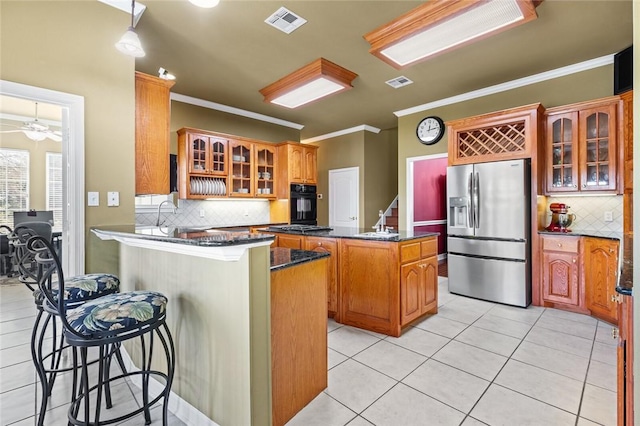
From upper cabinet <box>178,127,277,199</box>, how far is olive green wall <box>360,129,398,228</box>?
223 centimetres

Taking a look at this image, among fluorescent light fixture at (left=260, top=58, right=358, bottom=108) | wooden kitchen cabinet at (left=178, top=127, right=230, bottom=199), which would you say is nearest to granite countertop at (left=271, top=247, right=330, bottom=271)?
fluorescent light fixture at (left=260, top=58, right=358, bottom=108)

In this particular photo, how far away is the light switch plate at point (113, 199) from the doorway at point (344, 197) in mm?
4708

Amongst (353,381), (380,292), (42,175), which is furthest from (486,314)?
(42,175)

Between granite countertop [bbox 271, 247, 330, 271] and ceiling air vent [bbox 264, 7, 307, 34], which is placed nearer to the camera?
granite countertop [bbox 271, 247, 330, 271]

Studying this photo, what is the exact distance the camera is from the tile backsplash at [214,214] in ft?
14.8

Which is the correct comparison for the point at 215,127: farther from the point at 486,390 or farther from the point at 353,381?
the point at 486,390

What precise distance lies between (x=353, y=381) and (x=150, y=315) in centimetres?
142

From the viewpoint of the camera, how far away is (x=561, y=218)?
12.0ft

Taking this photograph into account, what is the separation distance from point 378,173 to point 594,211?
4.03 m

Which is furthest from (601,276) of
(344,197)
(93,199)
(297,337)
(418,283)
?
(93,199)

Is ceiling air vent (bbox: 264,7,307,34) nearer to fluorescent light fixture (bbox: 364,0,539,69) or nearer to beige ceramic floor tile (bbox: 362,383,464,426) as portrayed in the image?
fluorescent light fixture (bbox: 364,0,539,69)

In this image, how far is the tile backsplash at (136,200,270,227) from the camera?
14.8 feet

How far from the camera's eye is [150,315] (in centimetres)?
136

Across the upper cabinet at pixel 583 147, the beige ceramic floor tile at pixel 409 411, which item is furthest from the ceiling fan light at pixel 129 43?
the upper cabinet at pixel 583 147
